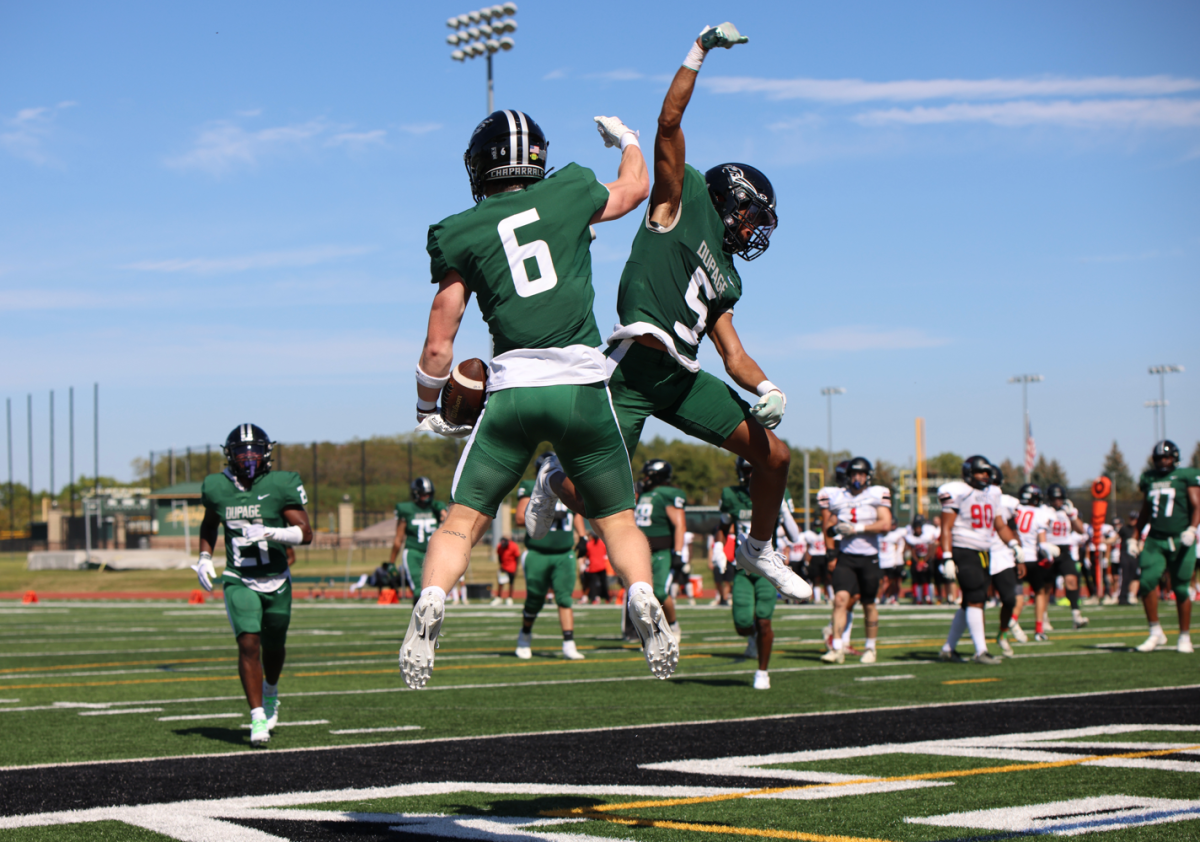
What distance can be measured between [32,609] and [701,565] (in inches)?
987

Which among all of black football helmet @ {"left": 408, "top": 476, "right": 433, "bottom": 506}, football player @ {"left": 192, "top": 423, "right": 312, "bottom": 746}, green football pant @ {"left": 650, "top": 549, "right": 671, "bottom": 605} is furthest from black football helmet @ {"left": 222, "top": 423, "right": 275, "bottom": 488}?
black football helmet @ {"left": 408, "top": 476, "right": 433, "bottom": 506}

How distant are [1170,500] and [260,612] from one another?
9803 mm

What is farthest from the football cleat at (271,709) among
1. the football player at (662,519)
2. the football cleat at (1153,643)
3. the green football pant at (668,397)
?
the football cleat at (1153,643)

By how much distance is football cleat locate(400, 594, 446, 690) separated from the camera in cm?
393

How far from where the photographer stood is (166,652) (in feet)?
52.9

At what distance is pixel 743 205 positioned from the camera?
5.13 metres

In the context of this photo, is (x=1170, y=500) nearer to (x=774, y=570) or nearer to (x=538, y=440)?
(x=774, y=570)

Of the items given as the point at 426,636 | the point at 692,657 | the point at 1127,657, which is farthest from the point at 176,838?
the point at 1127,657

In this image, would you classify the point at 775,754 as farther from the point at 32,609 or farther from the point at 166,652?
the point at 32,609

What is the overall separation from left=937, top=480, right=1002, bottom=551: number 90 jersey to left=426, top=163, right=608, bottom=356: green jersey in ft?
32.6

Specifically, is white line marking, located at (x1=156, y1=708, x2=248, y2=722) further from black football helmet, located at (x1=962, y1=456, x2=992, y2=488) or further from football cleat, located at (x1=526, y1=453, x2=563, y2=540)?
black football helmet, located at (x1=962, y1=456, x2=992, y2=488)

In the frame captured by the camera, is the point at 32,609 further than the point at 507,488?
Yes

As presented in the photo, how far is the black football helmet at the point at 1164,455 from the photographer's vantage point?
14125mm

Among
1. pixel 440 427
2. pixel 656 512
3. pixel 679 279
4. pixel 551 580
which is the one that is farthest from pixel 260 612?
pixel 656 512
